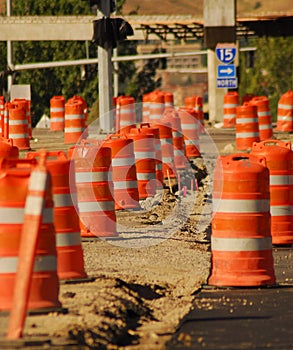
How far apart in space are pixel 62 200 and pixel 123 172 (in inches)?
248

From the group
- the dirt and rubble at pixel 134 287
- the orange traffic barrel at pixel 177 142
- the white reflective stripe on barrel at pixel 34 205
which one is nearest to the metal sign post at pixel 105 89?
the orange traffic barrel at pixel 177 142

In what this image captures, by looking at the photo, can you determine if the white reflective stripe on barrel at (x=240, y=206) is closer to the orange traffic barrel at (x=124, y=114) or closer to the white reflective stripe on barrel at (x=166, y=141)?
the white reflective stripe on barrel at (x=166, y=141)

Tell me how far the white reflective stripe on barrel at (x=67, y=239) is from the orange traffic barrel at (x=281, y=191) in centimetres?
388

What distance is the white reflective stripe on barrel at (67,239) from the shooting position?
40.3 feet

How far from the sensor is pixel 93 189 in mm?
15992

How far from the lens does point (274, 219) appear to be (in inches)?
631

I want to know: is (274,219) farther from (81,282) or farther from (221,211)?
(81,282)

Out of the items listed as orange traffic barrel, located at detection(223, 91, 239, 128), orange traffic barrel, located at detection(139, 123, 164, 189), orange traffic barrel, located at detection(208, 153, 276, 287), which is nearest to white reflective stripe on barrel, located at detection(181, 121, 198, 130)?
orange traffic barrel, located at detection(139, 123, 164, 189)

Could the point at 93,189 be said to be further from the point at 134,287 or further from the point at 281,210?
the point at 134,287

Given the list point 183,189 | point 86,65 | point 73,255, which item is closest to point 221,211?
point 73,255

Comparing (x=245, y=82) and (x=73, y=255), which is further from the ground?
(x=73, y=255)

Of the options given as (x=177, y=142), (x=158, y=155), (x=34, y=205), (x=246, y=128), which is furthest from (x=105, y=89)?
(x=34, y=205)

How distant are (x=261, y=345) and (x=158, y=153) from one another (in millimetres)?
13016

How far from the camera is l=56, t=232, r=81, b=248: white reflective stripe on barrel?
12.3m
